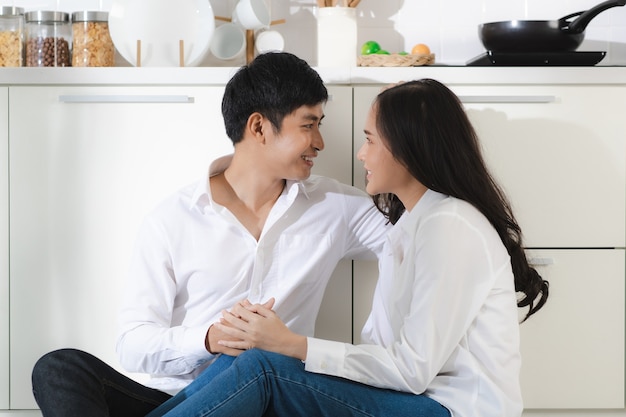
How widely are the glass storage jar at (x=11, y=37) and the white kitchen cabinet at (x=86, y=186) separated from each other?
192 millimetres

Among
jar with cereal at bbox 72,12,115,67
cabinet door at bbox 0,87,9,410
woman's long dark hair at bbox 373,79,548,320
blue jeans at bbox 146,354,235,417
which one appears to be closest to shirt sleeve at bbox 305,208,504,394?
woman's long dark hair at bbox 373,79,548,320

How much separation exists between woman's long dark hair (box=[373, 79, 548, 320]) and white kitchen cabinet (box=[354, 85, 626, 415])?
47 centimetres

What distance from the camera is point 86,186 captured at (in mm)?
2252

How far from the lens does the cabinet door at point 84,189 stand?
2.24m

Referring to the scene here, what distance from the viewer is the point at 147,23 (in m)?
2.37

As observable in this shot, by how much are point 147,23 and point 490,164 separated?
1012 millimetres

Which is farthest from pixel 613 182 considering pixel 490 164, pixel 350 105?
pixel 350 105

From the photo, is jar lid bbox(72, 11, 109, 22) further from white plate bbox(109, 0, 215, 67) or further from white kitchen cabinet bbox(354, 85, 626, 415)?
white kitchen cabinet bbox(354, 85, 626, 415)

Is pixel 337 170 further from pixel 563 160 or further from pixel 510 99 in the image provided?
pixel 563 160

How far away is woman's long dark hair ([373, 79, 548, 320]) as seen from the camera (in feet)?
5.72

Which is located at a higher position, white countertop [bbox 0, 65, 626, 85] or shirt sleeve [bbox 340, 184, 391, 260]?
white countertop [bbox 0, 65, 626, 85]

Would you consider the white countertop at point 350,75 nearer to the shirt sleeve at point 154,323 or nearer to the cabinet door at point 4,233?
the cabinet door at point 4,233

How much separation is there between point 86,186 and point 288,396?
3.00ft

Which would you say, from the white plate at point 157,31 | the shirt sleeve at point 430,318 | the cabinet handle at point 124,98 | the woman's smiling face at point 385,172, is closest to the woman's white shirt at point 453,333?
the shirt sleeve at point 430,318
